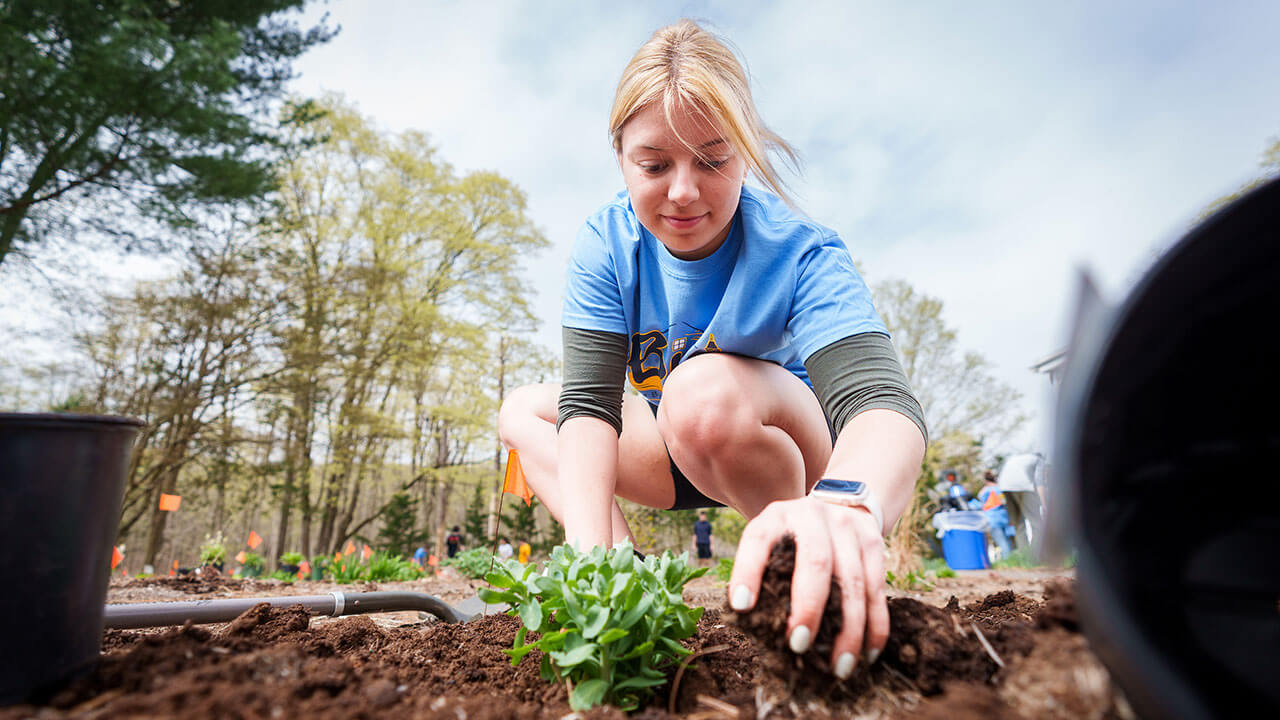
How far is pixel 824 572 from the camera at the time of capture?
31.7 inches

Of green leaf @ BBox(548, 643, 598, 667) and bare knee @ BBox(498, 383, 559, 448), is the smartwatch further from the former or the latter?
bare knee @ BBox(498, 383, 559, 448)

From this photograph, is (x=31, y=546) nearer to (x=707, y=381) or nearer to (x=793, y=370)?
(x=707, y=381)

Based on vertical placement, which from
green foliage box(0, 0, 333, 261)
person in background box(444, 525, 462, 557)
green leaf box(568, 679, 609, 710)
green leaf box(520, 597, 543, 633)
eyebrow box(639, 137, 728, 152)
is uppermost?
green foliage box(0, 0, 333, 261)

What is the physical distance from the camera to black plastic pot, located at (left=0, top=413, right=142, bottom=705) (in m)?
0.72

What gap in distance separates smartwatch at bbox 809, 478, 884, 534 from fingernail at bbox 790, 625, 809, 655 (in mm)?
228

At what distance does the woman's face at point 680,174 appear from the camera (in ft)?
5.31

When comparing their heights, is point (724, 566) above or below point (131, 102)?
below

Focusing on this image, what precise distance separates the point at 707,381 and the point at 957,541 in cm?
762

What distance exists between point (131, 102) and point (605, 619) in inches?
374

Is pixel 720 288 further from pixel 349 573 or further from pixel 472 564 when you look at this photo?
pixel 472 564

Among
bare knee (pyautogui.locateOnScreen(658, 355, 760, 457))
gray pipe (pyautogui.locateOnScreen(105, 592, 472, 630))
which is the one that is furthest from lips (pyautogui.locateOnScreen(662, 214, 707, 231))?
gray pipe (pyautogui.locateOnScreen(105, 592, 472, 630))


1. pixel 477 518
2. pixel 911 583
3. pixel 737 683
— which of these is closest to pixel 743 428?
pixel 737 683

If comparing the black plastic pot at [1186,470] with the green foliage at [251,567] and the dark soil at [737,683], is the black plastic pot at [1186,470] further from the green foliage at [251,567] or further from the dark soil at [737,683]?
the green foliage at [251,567]

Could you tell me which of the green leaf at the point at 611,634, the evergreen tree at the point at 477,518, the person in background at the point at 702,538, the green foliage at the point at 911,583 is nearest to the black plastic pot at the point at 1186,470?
the green leaf at the point at 611,634
